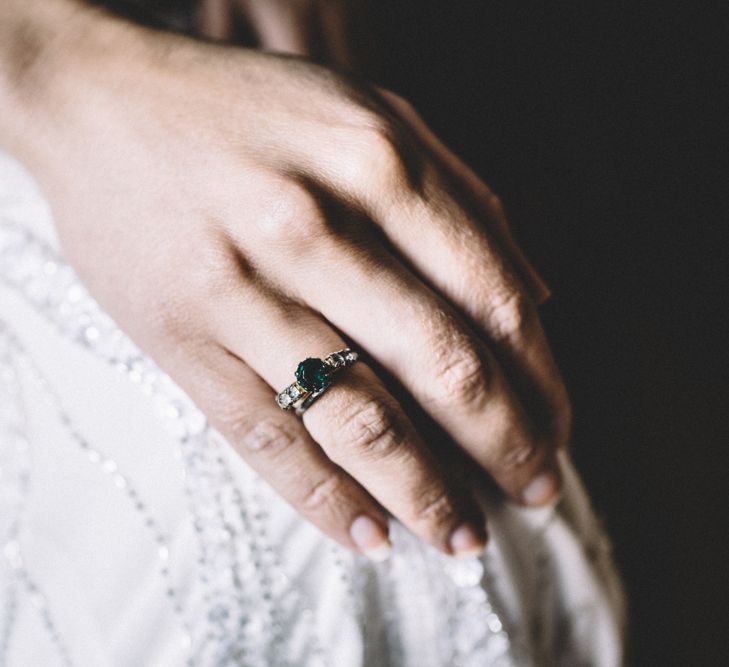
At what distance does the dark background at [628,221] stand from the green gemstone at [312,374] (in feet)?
2.53

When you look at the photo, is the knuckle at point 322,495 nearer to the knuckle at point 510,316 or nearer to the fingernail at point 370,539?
the fingernail at point 370,539

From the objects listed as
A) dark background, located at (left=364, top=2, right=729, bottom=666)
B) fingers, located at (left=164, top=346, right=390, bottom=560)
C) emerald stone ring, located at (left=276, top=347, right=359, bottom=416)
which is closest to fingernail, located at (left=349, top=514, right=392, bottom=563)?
fingers, located at (left=164, top=346, right=390, bottom=560)

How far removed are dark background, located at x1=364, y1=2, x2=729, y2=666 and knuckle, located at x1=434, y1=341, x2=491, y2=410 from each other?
29.3 inches

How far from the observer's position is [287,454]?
544 millimetres

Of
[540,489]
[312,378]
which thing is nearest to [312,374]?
[312,378]

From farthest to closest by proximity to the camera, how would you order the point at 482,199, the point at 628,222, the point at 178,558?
the point at 628,222
the point at 482,199
the point at 178,558

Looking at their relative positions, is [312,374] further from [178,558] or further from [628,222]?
[628,222]

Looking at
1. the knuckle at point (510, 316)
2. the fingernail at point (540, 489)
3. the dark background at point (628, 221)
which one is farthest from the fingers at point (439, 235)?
the dark background at point (628, 221)

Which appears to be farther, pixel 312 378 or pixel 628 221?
pixel 628 221

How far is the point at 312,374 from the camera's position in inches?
20.5

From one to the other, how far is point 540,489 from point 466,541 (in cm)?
10

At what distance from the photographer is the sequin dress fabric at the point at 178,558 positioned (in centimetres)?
50

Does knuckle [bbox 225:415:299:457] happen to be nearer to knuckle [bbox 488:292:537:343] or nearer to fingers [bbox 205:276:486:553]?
fingers [bbox 205:276:486:553]

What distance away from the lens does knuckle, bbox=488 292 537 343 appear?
22.7 inches
